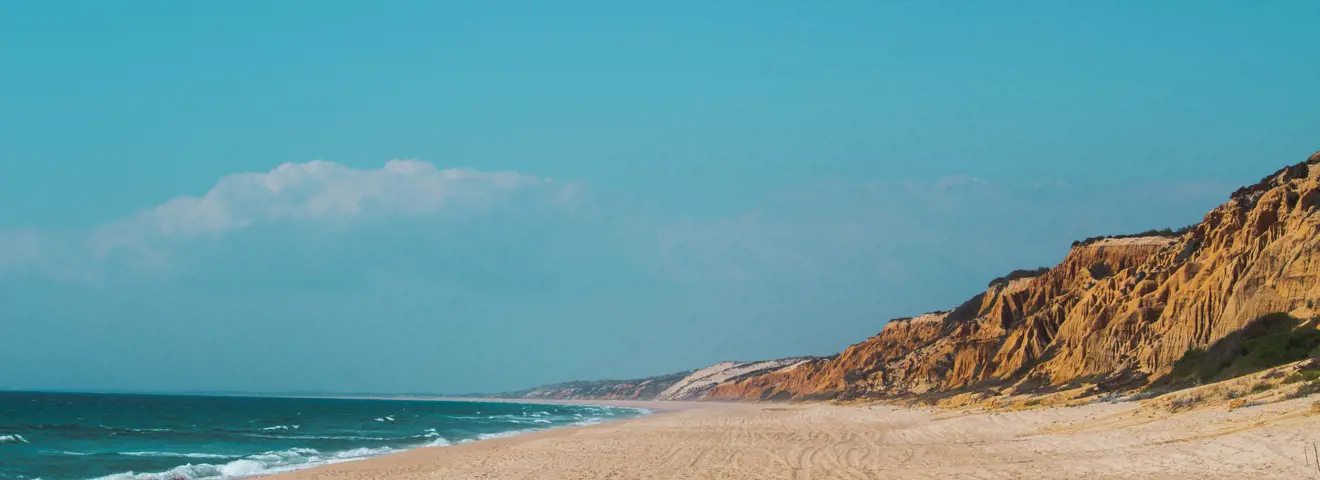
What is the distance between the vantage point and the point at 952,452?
22453 millimetres

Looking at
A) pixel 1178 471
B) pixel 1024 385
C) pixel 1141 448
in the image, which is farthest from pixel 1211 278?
pixel 1178 471

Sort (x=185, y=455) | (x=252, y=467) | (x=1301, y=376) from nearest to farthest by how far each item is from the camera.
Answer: (x=1301, y=376) → (x=252, y=467) → (x=185, y=455)

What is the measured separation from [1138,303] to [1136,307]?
22cm

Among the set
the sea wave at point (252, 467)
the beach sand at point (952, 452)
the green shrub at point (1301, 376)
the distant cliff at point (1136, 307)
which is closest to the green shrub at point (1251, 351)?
the distant cliff at point (1136, 307)

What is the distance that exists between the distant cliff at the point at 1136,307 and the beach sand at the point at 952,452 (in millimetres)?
9421

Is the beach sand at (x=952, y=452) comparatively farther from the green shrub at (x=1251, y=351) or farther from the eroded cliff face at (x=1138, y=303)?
the eroded cliff face at (x=1138, y=303)

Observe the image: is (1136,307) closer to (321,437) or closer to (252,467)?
(252,467)

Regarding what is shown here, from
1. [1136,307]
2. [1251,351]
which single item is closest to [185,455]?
[1251,351]

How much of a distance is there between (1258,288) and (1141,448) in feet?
67.6

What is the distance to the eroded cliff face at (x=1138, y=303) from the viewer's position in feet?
114

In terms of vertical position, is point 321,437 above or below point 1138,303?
below

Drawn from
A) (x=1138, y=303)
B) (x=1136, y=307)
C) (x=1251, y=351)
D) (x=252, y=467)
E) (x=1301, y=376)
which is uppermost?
(x=1138, y=303)

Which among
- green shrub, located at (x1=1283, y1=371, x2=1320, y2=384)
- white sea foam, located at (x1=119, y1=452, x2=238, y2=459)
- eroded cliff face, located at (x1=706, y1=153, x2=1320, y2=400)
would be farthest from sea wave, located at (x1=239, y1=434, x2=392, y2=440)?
green shrub, located at (x1=1283, y1=371, x2=1320, y2=384)

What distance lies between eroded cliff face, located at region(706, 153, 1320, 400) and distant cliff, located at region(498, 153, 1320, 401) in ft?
0.21
